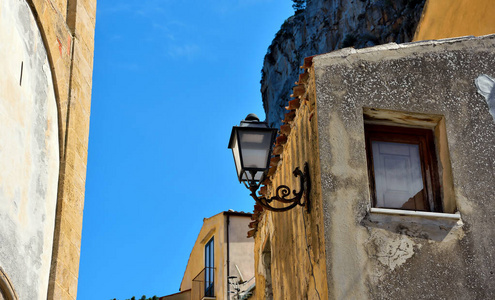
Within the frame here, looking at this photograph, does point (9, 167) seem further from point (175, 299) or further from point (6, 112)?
point (175, 299)

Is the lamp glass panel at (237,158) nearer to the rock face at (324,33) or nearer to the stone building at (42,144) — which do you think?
the stone building at (42,144)

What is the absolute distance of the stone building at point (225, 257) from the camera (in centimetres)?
2292

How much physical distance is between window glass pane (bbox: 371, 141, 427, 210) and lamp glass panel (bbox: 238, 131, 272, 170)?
1166 mm

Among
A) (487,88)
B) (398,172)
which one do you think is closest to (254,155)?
(398,172)

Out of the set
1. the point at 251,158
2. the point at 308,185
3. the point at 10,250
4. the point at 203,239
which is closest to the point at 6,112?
the point at 10,250

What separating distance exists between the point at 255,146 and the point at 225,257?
16191 mm

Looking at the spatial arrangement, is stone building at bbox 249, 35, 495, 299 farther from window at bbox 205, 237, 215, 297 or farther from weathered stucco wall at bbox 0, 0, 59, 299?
window at bbox 205, 237, 215, 297

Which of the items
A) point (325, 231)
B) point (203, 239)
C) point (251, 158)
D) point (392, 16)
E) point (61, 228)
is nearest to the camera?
point (325, 231)

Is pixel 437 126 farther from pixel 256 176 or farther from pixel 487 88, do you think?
pixel 256 176

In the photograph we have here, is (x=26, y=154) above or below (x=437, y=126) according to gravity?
below

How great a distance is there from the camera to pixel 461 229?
6992 millimetres

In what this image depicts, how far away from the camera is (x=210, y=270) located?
957 inches

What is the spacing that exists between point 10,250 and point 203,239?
1876 centimetres

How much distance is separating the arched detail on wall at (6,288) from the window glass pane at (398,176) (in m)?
3.85
